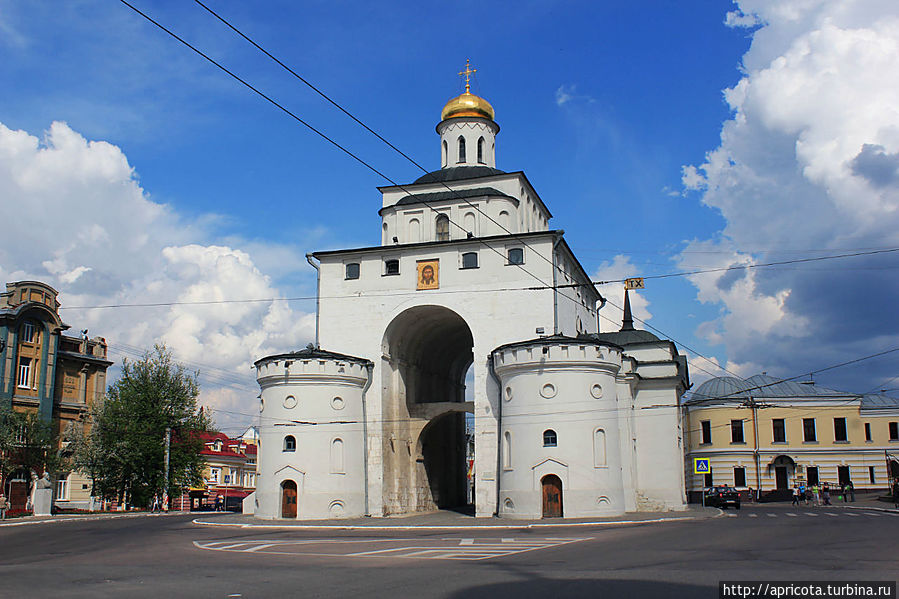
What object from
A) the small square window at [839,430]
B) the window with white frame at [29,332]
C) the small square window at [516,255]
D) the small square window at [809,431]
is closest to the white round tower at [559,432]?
the small square window at [516,255]

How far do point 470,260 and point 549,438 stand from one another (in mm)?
9441

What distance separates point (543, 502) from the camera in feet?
101

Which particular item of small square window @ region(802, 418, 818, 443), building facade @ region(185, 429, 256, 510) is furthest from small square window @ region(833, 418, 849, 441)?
building facade @ region(185, 429, 256, 510)

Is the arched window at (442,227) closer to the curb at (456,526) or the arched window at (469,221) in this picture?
the arched window at (469,221)

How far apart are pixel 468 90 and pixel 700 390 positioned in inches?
1312

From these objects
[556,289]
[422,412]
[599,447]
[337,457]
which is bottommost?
[337,457]

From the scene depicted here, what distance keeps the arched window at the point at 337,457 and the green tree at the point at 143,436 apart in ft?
51.6

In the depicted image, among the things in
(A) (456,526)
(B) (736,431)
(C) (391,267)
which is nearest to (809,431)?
(B) (736,431)

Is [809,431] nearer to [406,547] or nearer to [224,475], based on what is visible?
[406,547]

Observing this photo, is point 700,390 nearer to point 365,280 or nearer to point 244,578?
point 365,280

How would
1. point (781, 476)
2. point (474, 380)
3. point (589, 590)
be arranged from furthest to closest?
point (781, 476) < point (474, 380) < point (589, 590)

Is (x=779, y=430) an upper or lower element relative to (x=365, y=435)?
upper

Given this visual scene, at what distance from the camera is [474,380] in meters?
34.8

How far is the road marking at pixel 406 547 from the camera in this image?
1702cm
